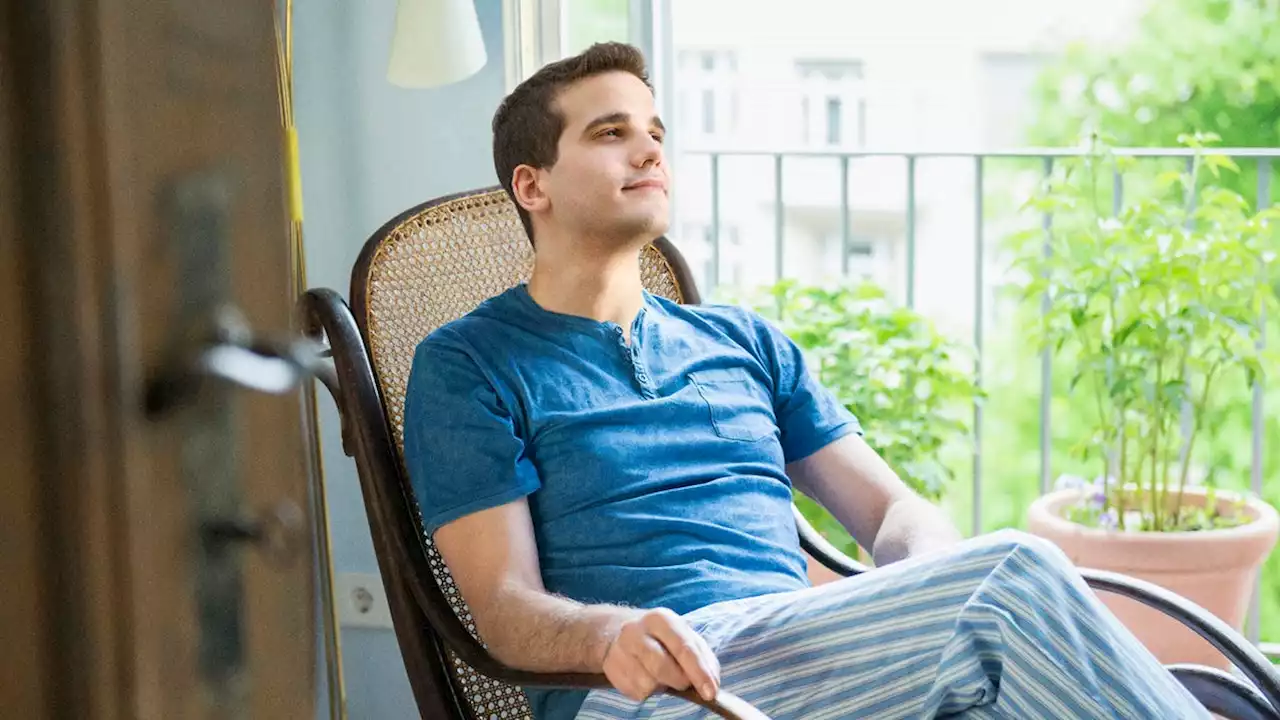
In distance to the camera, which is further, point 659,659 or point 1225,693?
point 1225,693

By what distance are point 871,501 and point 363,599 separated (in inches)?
38.8

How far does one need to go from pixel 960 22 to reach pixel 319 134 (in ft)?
43.6

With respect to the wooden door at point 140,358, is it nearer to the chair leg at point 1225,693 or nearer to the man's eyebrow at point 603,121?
the chair leg at point 1225,693

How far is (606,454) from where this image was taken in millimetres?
1548

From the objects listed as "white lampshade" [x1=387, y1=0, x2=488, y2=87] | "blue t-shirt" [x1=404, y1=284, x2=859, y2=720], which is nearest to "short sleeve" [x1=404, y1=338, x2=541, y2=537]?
"blue t-shirt" [x1=404, y1=284, x2=859, y2=720]

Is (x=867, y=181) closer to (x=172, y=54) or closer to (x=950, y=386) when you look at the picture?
(x=950, y=386)

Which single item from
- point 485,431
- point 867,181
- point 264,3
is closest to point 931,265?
point 867,181

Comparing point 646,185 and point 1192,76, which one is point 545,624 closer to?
point 646,185

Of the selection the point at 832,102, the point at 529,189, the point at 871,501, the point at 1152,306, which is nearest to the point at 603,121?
the point at 529,189

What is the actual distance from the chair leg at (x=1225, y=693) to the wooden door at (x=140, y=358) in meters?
1.20

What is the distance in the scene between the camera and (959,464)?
963 centimetres

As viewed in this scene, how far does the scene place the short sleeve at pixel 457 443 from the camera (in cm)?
146

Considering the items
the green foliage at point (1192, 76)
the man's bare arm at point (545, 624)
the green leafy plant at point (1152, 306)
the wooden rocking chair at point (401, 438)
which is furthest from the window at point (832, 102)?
the man's bare arm at point (545, 624)

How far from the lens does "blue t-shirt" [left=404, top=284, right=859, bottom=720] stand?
4.90 feet
